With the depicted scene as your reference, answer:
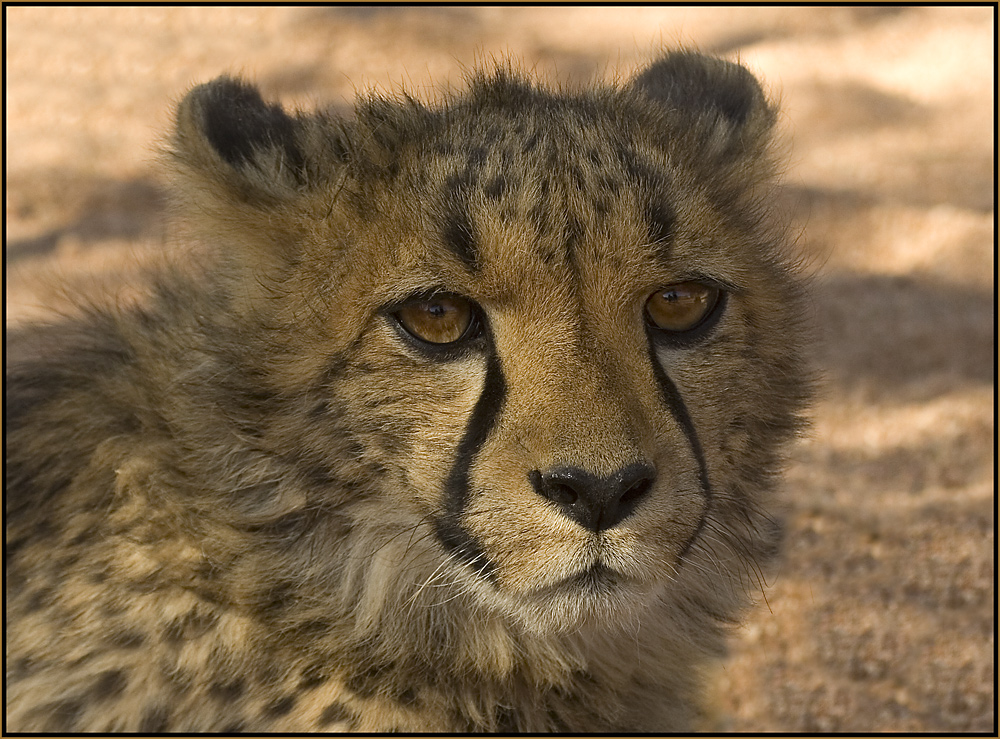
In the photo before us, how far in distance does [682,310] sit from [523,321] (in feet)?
0.78

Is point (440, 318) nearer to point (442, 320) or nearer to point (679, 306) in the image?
point (442, 320)

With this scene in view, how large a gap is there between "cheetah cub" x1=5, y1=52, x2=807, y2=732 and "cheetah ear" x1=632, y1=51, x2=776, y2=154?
0.40ft

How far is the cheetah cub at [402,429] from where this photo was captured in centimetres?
135

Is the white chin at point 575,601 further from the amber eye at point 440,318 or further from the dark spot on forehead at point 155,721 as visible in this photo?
the dark spot on forehead at point 155,721

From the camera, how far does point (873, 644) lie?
2729mm

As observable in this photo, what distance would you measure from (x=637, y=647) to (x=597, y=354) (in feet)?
1.68

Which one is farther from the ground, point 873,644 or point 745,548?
point 745,548

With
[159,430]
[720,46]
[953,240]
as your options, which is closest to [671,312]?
[159,430]

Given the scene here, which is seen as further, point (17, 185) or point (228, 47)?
point (228, 47)

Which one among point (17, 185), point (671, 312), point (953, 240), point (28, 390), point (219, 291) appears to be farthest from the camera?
point (17, 185)

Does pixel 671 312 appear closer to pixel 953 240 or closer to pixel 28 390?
pixel 28 390

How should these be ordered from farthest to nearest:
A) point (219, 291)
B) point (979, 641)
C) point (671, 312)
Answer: point (979, 641) → point (219, 291) → point (671, 312)

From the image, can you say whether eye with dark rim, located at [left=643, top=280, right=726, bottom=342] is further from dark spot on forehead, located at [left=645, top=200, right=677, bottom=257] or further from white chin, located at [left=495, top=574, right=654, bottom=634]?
white chin, located at [left=495, top=574, right=654, bottom=634]

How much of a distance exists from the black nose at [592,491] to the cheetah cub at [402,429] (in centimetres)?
1
